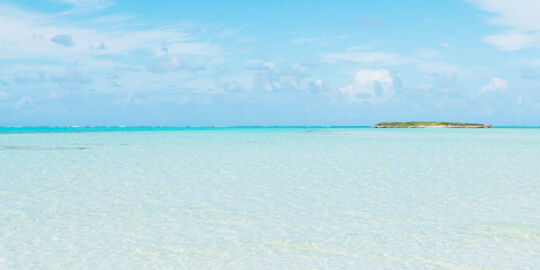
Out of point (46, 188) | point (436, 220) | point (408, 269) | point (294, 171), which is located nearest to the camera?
point (408, 269)

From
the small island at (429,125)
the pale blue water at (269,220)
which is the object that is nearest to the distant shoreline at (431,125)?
the small island at (429,125)

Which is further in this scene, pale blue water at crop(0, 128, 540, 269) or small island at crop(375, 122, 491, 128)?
small island at crop(375, 122, 491, 128)

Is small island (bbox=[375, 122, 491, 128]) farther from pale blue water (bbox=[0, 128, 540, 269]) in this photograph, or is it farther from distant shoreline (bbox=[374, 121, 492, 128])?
pale blue water (bbox=[0, 128, 540, 269])

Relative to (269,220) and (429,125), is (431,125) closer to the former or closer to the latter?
(429,125)

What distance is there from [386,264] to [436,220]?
3189 mm

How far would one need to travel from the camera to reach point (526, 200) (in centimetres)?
1172

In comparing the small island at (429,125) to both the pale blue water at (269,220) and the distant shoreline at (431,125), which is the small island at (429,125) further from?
the pale blue water at (269,220)

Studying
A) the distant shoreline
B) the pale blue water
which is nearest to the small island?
the distant shoreline

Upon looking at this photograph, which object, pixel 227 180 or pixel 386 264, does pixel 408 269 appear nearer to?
pixel 386 264

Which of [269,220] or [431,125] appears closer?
[269,220]

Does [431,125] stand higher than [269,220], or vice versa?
[431,125]

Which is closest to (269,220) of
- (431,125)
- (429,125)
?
(429,125)

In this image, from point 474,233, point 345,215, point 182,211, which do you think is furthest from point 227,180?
point 474,233

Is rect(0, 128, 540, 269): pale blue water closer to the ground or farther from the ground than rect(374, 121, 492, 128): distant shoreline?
closer to the ground
